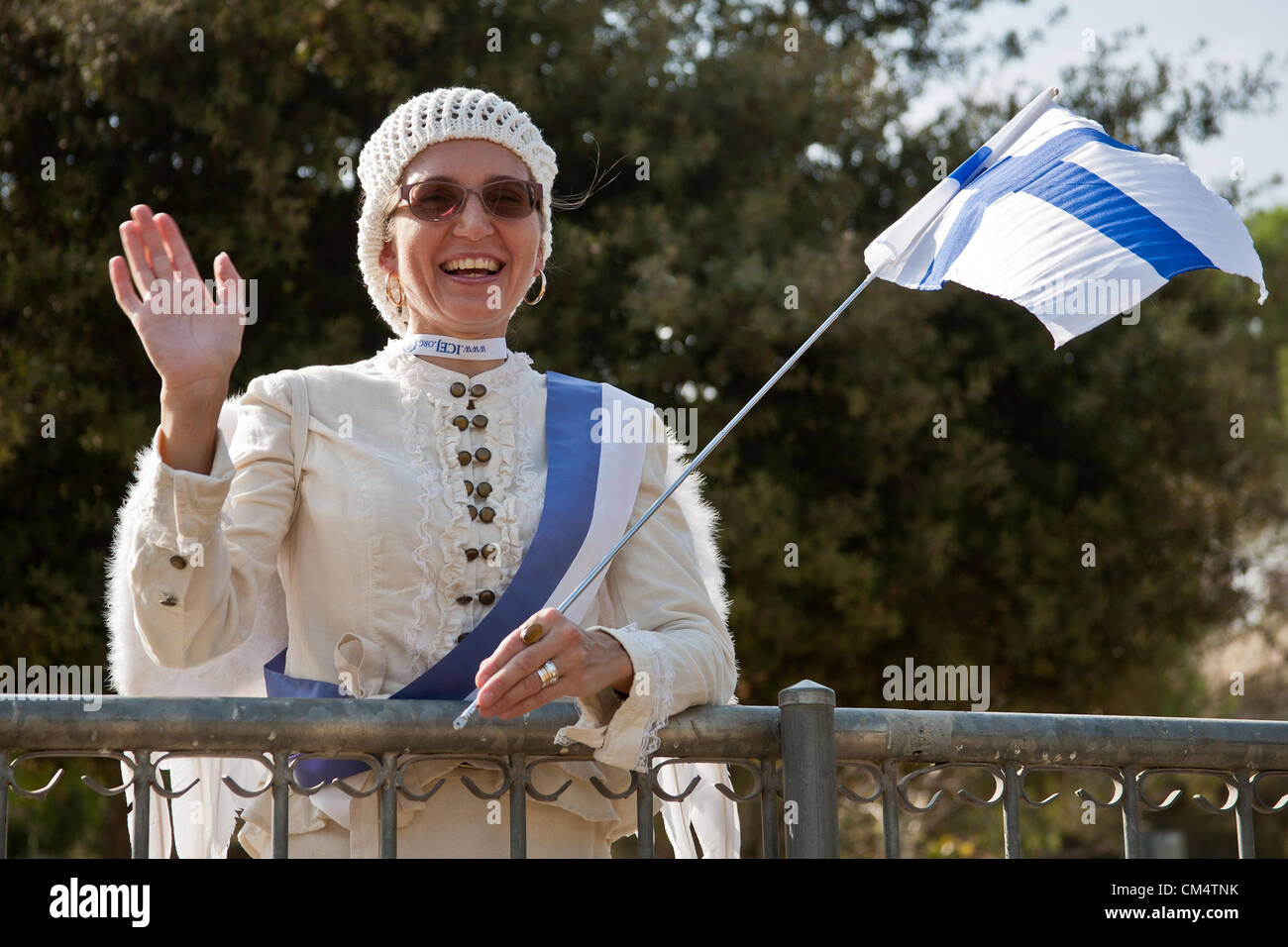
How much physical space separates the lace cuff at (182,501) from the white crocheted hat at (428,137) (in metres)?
0.87

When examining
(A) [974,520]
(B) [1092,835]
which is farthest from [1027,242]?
(B) [1092,835]

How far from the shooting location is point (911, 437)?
912cm

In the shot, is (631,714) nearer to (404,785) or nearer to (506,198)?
(404,785)

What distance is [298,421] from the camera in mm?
3068

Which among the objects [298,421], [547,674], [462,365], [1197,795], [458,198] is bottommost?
[1197,795]

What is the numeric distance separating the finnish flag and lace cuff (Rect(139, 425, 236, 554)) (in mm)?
1397

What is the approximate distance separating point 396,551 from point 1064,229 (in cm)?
141

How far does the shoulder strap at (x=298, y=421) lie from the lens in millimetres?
3037

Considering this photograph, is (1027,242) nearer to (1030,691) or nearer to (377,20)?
(377,20)
